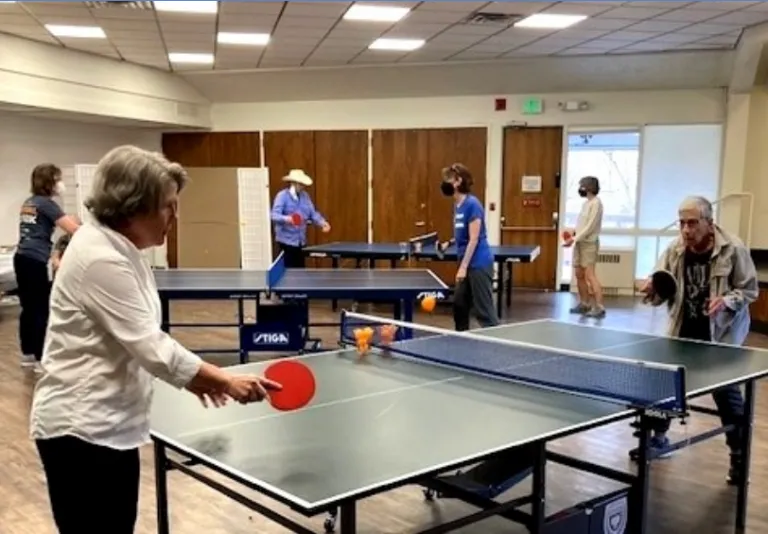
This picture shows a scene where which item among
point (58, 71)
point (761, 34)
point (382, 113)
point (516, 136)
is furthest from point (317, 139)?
point (761, 34)

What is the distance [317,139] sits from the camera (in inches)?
407

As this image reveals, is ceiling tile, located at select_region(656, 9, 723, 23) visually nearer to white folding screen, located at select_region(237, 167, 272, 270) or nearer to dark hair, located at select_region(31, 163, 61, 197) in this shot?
dark hair, located at select_region(31, 163, 61, 197)

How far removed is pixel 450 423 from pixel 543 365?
0.79 m

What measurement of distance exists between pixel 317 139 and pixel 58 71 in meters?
3.54

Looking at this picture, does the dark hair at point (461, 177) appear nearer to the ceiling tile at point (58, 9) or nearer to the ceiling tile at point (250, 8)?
the ceiling tile at point (250, 8)

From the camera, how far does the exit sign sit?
9625mm

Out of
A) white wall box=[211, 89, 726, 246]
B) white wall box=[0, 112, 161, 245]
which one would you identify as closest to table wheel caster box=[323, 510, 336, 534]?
white wall box=[0, 112, 161, 245]

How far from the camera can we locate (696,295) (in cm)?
344

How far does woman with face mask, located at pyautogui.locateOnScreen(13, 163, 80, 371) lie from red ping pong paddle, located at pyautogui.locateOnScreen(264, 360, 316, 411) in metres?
3.27

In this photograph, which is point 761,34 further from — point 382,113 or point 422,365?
point 422,365

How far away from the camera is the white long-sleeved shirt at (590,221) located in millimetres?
7180

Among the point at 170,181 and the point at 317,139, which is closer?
the point at 170,181

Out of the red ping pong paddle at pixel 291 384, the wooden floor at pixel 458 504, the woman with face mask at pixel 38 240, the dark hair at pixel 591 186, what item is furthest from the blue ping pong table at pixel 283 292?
the red ping pong paddle at pixel 291 384

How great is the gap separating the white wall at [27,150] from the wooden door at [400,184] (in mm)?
3865
